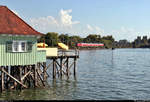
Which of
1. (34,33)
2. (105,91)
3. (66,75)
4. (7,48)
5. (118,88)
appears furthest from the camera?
(66,75)

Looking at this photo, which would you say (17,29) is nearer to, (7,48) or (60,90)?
(7,48)

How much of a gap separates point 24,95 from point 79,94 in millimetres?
5706

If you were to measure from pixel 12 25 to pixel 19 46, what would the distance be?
2535 millimetres

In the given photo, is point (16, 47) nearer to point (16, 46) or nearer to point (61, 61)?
point (16, 46)

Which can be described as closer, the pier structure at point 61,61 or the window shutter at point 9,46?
the window shutter at point 9,46

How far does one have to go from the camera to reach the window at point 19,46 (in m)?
22.2

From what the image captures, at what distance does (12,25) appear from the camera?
76.4ft

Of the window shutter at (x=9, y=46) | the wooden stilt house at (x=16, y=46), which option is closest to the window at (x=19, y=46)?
the wooden stilt house at (x=16, y=46)

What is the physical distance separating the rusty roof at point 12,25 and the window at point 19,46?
98 cm

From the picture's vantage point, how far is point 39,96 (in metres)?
22.0

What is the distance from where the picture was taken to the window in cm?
2222

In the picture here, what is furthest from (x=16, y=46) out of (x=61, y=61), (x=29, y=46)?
(x=61, y=61)

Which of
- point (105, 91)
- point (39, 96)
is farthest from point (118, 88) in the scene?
point (39, 96)

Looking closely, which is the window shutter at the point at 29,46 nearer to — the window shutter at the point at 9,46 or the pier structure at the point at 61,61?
the window shutter at the point at 9,46
